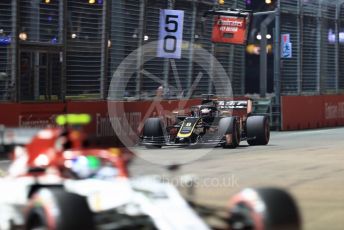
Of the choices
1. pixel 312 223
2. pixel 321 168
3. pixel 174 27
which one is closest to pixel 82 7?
pixel 174 27

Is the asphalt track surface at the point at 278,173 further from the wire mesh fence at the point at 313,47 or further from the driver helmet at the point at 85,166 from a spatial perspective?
the wire mesh fence at the point at 313,47

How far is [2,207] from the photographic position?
6289mm

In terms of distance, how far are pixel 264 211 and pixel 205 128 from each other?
12.4 meters

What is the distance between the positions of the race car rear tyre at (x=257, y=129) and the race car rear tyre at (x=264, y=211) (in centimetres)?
1301

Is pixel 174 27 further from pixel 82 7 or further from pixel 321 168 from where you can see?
pixel 321 168

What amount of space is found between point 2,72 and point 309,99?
14.8 meters

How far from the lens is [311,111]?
28.0 meters

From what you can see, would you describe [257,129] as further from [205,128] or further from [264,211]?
[264,211]

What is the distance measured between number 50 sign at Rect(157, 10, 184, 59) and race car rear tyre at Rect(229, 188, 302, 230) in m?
15.0

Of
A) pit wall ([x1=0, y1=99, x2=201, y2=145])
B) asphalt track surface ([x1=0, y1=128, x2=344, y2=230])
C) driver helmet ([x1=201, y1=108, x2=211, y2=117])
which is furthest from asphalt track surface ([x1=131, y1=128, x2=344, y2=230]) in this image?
pit wall ([x1=0, y1=99, x2=201, y2=145])

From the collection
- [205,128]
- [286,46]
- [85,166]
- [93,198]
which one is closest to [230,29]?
[286,46]

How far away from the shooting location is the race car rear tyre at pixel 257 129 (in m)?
18.2

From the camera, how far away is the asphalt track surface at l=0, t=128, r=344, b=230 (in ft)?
27.9

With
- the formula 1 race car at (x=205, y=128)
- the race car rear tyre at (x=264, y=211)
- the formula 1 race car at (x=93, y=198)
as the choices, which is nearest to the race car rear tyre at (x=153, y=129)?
the formula 1 race car at (x=205, y=128)
